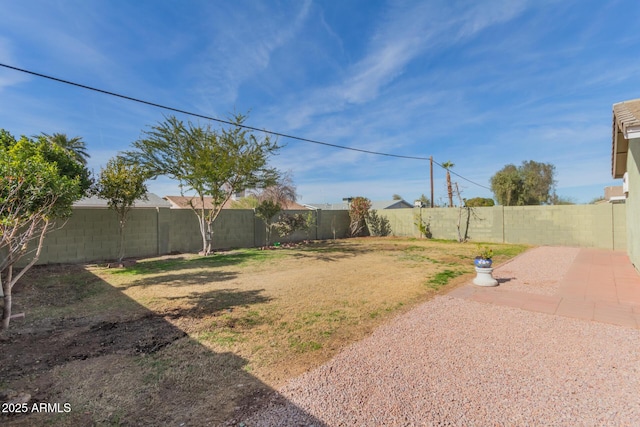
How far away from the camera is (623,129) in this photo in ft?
16.2

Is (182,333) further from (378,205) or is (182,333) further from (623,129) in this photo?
(378,205)

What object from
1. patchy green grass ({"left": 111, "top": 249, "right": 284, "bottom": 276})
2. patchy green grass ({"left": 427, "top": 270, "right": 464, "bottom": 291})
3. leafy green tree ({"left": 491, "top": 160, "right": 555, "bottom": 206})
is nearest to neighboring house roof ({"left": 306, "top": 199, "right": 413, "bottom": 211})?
leafy green tree ({"left": 491, "top": 160, "right": 555, "bottom": 206})

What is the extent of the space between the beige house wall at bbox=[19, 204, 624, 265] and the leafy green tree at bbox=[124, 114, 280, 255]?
4.26 ft

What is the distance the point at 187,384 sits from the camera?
238cm

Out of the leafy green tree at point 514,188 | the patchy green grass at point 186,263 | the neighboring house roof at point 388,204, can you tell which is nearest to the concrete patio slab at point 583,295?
the patchy green grass at point 186,263

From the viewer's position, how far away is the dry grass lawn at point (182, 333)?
2198 millimetres

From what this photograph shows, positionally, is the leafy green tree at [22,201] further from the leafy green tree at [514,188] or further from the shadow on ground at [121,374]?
the leafy green tree at [514,188]

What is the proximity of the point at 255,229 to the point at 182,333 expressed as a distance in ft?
32.5

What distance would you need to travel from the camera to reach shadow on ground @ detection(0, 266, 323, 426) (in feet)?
6.61

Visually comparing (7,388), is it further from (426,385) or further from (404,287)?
(404,287)

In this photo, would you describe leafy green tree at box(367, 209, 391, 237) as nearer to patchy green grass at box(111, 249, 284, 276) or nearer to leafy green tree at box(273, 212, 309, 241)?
leafy green tree at box(273, 212, 309, 241)

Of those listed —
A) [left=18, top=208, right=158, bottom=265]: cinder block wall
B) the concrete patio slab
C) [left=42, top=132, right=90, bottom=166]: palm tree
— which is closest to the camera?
the concrete patio slab

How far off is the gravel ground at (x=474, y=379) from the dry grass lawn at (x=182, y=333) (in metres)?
0.32

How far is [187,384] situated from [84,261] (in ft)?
29.0
